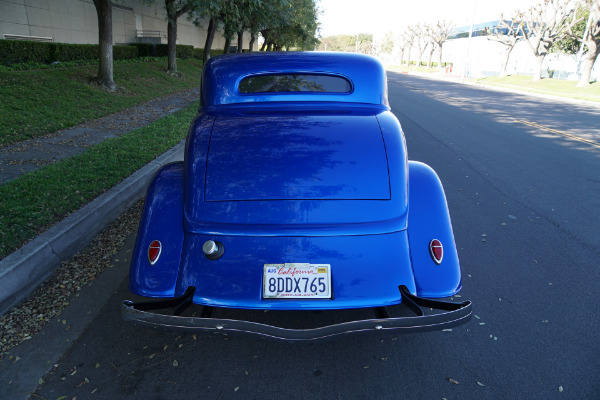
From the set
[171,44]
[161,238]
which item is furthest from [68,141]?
[171,44]

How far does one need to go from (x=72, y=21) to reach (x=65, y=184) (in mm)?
21131

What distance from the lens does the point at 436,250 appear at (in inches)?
102

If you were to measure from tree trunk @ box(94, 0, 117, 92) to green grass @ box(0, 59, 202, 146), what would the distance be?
316mm

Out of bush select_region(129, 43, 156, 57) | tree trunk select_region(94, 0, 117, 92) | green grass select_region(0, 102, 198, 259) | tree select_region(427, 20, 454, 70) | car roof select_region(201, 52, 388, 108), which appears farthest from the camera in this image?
tree select_region(427, 20, 454, 70)

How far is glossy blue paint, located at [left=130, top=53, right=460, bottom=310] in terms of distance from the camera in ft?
7.86

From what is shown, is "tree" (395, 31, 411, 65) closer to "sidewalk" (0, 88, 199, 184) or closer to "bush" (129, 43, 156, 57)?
"bush" (129, 43, 156, 57)

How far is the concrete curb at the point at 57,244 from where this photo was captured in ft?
9.82

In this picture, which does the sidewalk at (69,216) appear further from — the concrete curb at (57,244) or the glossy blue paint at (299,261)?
the glossy blue paint at (299,261)

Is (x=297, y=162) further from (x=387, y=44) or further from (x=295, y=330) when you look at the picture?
(x=387, y=44)

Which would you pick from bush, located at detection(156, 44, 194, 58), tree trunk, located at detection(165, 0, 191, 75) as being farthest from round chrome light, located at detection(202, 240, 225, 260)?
bush, located at detection(156, 44, 194, 58)

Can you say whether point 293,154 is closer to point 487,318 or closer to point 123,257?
point 487,318

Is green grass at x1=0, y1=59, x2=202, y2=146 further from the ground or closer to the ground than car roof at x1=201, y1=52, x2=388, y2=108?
closer to the ground

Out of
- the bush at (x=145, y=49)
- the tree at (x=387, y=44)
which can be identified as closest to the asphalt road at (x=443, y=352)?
the bush at (x=145, y=49)

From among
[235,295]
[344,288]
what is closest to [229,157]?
[235,295]
